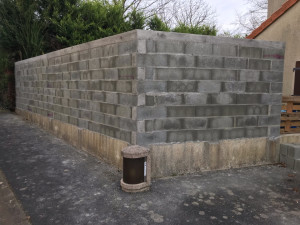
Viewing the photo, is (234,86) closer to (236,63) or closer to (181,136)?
(236,63)

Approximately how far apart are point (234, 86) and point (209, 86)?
26.6 inches

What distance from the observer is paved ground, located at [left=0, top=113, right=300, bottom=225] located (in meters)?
3.53

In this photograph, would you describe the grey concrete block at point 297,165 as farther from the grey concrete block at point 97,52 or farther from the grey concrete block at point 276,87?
the grey concrete block at point 97,52

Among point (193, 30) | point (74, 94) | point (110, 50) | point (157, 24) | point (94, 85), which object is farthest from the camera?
point (157, 24)

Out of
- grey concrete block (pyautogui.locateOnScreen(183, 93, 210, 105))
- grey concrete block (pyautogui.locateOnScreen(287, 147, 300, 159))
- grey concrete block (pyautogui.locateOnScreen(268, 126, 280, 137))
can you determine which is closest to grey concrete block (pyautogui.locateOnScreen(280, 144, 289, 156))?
grey concrete block (pyautogui.locateOnScreen(287, 147, 300, 159))

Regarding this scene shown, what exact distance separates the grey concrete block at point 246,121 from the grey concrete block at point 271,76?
38.6 inches

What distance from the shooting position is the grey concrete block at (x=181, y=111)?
16.3 ft

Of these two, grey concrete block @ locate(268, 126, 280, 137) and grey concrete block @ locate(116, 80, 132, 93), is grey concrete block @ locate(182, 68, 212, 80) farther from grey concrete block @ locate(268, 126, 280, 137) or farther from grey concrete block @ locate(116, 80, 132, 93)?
grey concrete block @ locate(268, 126, 280, 137)

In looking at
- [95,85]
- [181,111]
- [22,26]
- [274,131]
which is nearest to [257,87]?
[274,131]

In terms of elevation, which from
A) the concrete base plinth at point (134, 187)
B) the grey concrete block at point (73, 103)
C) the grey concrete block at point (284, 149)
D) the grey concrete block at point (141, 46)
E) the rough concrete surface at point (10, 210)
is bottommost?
the rough concrete surface at point (10, 210)

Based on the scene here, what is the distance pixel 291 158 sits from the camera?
18.8ft

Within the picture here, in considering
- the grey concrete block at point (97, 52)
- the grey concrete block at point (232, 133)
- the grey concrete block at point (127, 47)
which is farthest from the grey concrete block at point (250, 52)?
the grey concrete block at point (97, 52)

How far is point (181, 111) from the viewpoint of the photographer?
504cm

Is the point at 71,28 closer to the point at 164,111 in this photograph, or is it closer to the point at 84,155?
the point at 84,155
